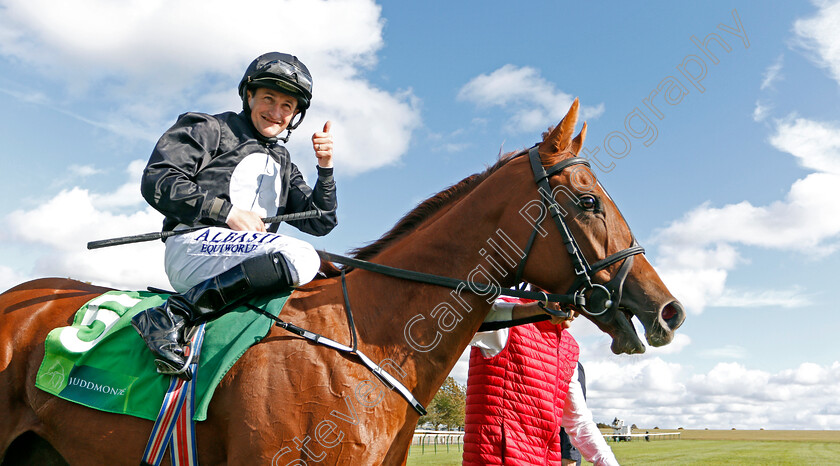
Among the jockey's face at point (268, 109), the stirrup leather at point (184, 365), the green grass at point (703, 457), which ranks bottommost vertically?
Result: the stirrup leather at point (184, 365)

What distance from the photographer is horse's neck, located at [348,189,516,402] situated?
3.29 meters

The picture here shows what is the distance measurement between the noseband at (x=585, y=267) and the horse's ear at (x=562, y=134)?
0.22 meters

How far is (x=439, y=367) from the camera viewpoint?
3.35 metres

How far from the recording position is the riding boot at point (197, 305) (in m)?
3.06

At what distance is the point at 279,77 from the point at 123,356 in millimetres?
2022

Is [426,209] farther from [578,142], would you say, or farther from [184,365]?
[184,365]

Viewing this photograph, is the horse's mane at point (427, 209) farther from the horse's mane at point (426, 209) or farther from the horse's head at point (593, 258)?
the horse's head at point (593, 258)

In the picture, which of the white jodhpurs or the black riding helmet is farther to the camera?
the black riding helmet

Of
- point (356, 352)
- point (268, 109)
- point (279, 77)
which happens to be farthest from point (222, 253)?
point (279, 77)

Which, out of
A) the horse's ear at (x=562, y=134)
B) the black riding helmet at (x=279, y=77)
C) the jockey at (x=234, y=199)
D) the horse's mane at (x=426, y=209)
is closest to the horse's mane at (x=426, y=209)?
the horse's mane at (x=426, y=209)

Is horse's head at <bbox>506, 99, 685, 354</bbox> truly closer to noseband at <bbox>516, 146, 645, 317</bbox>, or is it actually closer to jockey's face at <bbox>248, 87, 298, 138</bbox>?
noseband at <bbox>516, 146, 645, 317</bbox>

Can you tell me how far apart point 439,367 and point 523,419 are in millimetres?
1925

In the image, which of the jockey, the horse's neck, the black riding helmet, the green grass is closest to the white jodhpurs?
the jockey

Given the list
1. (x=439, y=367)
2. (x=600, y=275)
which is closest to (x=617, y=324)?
(x=600, y=275)
